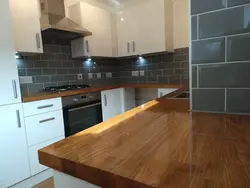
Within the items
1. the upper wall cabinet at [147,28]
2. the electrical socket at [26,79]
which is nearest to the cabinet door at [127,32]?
the upper wall cabinet at [147,28]

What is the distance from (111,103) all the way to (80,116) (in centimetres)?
65

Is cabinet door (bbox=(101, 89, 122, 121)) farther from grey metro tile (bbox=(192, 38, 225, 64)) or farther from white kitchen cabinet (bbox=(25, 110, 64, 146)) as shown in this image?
grey metro tile (bbox=(192, 38, 225, 64))

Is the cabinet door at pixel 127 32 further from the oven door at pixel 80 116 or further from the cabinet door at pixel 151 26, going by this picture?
the oven door at pixel 80 116

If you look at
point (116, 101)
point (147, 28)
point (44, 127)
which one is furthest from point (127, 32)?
point (44, 127)

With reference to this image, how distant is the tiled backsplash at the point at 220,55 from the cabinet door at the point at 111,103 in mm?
1895

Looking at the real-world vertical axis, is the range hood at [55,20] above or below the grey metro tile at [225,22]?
above

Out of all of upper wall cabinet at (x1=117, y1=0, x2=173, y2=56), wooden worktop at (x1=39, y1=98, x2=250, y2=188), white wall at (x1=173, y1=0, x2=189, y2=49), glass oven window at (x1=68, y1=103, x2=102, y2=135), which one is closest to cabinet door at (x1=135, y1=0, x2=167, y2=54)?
upper wall cabinet at (x1=117, y1=0, x2=173, y2=56)

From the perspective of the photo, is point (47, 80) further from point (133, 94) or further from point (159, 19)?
point (159, 19)

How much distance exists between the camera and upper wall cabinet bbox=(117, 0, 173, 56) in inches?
101

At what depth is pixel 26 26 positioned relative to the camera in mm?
1861

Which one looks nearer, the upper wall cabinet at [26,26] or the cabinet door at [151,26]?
the upper wall cabinet at [26,26]

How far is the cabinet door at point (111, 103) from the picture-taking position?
2.55 m

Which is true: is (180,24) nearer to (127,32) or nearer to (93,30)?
(127,32)

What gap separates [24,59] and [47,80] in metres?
0.40
